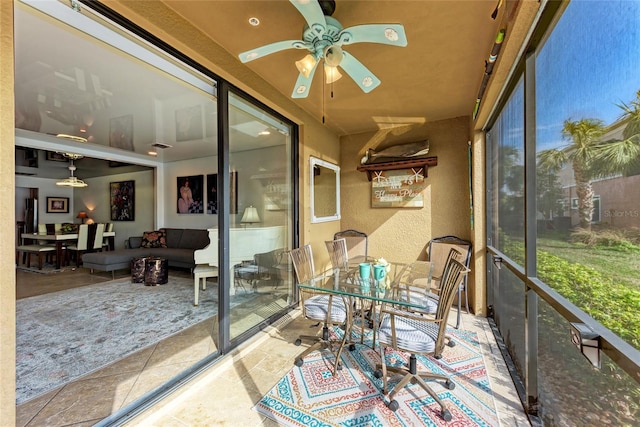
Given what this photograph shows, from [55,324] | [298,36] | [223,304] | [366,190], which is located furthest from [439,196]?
[55,324]

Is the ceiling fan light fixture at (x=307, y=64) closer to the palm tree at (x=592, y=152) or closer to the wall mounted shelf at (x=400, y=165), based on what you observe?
the palm tree at (x=592, y=152)

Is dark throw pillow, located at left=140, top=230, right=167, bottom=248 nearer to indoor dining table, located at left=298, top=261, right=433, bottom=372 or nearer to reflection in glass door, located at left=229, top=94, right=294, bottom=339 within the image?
reflection in glass door, located at left=229, top=94, right=294, bottom=339

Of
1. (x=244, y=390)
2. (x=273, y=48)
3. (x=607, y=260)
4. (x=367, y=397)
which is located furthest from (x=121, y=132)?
(x=607, y=260)

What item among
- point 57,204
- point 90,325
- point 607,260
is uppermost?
point 57,204

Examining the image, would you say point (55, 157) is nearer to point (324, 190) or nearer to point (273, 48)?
point (324, 190)

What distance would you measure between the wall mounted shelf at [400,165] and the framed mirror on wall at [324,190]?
480 mm

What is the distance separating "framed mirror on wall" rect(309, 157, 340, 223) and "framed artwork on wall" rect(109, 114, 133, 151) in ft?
9.10

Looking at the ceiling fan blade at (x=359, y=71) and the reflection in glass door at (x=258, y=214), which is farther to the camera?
the reflection in glass door at (x=258, y=214)

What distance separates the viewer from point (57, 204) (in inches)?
301

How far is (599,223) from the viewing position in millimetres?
989

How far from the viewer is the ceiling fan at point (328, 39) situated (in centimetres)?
131

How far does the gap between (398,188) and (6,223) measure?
3829 millimetres

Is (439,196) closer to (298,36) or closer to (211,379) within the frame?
(298,36)

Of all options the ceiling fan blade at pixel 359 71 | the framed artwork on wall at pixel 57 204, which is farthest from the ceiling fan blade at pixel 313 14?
the framed artwork on wall at pixel 57 204
